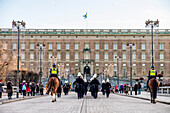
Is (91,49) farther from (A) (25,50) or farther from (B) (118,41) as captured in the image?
(A) (25,50)

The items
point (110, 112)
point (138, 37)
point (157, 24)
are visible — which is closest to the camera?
point (110, 112)

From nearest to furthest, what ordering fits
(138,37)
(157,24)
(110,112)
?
(110,112) → (157,24) → (138,37)

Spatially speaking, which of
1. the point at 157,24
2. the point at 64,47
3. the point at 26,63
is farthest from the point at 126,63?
the point at 157,24

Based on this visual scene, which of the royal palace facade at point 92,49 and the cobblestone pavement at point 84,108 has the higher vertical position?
the royal palace facade at point 92,49

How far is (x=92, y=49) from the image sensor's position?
9888cm

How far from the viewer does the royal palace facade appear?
319ft

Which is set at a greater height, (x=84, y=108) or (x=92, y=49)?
Result: (x=92, y=49)

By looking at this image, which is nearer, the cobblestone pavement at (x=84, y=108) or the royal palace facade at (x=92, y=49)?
the cobblestone pavement at (x=84, y=108)

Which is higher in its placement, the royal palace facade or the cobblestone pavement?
the royal palace facade

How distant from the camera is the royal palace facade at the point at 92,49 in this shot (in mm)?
97375

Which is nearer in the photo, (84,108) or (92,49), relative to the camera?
(84,108)

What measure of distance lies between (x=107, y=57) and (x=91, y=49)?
16.0ft

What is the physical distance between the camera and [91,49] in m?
98.8

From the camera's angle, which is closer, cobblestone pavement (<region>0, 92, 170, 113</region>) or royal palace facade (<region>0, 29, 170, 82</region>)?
cobblestone pavement (<region>0, 92, 170, 113</region>)
